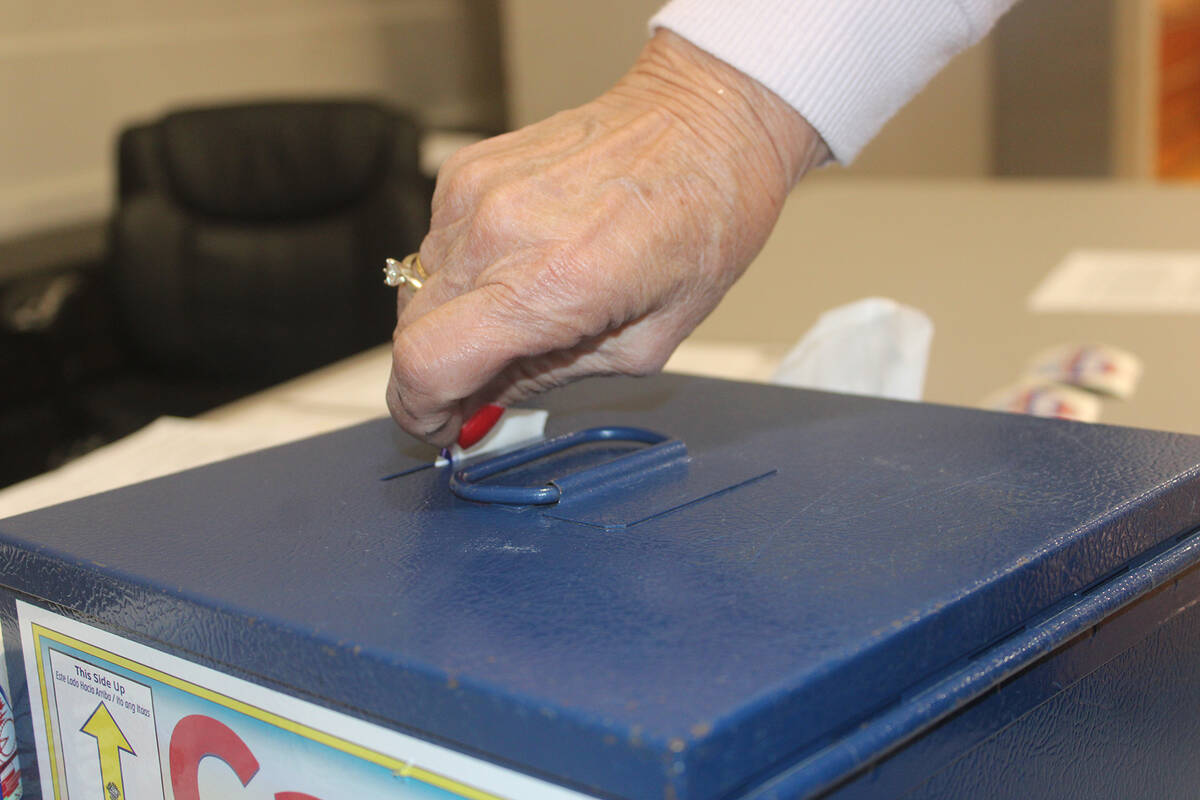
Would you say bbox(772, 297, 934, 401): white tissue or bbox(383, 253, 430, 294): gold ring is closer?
bbox(383, 253, 430, 294): gold ring

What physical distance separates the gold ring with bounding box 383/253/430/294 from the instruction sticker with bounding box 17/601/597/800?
214mm

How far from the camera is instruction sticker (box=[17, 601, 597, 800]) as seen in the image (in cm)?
40

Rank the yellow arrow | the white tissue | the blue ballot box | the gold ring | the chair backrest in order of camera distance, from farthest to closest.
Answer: the chair backrest
the white tissue
the gold ring
the yellow arrow
the blue ballot box

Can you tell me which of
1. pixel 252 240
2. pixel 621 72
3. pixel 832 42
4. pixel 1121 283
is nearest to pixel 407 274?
pixel 832 42

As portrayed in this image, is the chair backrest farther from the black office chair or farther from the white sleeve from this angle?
the white sleeve

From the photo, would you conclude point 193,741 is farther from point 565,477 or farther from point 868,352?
point 868,352

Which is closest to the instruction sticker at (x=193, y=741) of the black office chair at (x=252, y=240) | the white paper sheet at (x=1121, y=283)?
the white paper sheet at (x=1121, y=283)

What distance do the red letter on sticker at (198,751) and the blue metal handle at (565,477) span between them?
0.14 m

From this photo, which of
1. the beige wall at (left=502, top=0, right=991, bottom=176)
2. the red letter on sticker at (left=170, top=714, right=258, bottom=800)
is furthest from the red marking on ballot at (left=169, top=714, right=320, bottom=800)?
the beige wall at (left=502, top=0, right=991, bottom=176)

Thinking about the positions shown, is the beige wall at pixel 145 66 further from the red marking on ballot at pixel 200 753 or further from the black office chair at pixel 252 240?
the red marking on ballot at pixel 200 753

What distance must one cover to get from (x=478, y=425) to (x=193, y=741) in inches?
7.9

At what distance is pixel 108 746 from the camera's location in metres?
0.51

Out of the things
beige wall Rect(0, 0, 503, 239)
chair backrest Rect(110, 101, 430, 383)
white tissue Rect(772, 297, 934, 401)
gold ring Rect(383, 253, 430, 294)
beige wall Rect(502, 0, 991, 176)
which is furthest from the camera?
beige wall Rect(502, 0, 991, 176)

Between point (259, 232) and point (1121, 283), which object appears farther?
point (259, 232)
